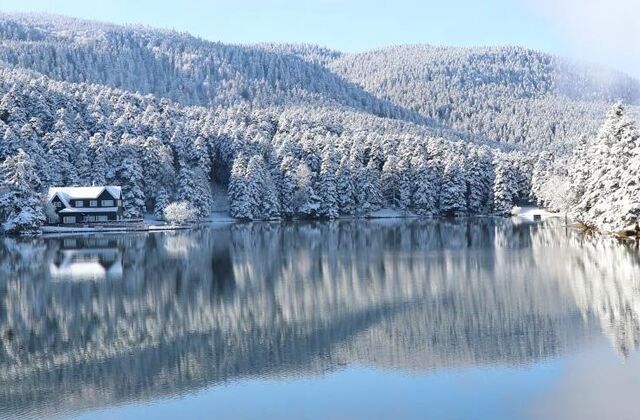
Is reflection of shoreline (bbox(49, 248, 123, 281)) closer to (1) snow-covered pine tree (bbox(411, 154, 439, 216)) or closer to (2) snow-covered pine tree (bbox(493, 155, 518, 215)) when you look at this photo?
(1) snow-covered pine tree (bbox(411, 154, 439, 216))

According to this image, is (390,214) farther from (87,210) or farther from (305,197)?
(87,210)

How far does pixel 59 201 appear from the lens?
83.3 meters

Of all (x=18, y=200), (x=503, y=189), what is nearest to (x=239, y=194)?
(x=18, y=200)

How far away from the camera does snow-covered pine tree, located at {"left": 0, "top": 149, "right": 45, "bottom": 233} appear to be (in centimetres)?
7138

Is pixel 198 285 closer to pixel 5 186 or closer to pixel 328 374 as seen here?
pixel 328 374

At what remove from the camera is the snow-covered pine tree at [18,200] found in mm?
71375

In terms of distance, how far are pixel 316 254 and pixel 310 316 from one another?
878 inches

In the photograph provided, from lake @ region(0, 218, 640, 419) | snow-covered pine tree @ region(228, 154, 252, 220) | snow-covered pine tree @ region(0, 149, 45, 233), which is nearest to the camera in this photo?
lake @ region(0, 218, 640, 419)

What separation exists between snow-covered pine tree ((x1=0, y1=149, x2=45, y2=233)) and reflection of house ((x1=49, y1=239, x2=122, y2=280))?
17710 mm

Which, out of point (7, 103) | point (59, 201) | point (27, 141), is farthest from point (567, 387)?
point (7, 103)

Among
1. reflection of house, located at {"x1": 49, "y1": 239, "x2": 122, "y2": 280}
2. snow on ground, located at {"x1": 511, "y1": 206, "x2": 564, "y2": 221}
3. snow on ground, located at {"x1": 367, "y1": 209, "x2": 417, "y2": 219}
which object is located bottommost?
snow on ground, located at {"x1": 511, "y1": 206, "x2": 564, "y2": 221}

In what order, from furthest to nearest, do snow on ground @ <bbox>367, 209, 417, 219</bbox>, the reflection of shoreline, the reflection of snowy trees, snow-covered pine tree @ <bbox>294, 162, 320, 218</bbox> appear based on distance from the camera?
1. snow on ground @ <bbox>367, 209, 417, 219</bbox>
2. snow-covered pine tree @ <bbox>294, 162, 320, 218</bbox>
3. the reflection of shoreline
4. the reflection of snowy trees

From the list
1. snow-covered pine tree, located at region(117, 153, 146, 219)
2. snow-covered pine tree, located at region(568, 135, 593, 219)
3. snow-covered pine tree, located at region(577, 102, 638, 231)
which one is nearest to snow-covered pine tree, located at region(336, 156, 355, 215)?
snow-covered pine tree, located at region(117, 153, 146, 219)

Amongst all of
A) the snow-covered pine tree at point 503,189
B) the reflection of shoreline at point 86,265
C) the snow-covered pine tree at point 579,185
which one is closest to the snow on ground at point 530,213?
the snow-covered pine tree at point 503,189
